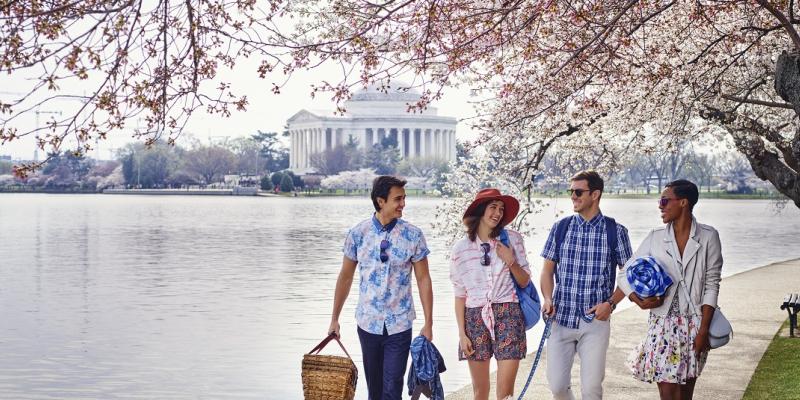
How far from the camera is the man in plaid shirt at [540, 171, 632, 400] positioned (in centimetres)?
705

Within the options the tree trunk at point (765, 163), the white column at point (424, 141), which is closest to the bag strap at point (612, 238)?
the tree trunk at point (765, 163)

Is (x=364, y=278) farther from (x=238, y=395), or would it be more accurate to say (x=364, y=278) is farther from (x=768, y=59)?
(x=768, y=59)

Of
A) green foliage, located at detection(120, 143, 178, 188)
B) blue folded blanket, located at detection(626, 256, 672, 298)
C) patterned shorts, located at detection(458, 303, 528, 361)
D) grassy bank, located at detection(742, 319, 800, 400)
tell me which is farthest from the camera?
green foliage, located at detection(120, 143, 178, 188)

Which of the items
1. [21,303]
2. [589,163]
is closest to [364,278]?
[589,163]

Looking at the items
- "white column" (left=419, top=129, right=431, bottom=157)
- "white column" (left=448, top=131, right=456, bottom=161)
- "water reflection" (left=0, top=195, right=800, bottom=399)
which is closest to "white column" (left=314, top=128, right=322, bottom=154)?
"white column" (left=419, top=129, right=431, bottom=157)

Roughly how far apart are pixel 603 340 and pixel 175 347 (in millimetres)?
9486

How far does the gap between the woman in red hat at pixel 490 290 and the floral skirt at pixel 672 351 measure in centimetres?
78

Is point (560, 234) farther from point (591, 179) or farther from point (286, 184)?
point (286, 184)

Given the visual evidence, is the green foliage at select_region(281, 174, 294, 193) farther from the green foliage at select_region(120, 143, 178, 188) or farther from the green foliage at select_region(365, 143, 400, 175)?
the green foliage at select_region(120, 143, 178, 188)

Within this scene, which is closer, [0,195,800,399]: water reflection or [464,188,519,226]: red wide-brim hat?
[464,188,519,226]: red wide-brim hat

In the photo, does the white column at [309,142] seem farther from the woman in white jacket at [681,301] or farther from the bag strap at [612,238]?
the woman in white jacket at [681,301]

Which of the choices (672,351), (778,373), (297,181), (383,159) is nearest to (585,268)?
(672,351)

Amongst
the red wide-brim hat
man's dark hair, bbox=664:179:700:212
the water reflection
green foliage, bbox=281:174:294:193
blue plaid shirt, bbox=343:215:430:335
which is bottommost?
the water reflection

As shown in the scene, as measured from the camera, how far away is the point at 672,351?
6.67 meters
